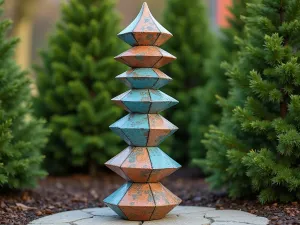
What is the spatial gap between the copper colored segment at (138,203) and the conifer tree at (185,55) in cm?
564

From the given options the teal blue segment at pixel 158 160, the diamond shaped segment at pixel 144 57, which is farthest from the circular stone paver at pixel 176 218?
the diamond shaped segment at pixel 144 57

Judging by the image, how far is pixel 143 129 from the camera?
5.09 metres

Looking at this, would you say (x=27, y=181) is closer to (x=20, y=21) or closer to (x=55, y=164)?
(x=55, y=164)

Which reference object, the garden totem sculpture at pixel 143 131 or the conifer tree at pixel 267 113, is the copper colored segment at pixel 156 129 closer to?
the garden totem sculpture at pixel 143 131

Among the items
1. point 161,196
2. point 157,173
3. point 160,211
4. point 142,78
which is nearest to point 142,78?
point 142,78

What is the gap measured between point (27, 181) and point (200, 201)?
2.08 m

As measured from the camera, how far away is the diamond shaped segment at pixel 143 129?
5105 millimetres

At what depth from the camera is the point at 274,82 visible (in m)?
5.79

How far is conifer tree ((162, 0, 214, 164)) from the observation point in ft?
35.5

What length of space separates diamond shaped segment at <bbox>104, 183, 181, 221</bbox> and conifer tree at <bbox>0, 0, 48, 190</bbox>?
1487mm

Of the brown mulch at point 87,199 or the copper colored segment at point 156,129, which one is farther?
the brown mulch at point 87,199

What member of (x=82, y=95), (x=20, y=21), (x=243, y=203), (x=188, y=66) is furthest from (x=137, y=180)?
Answer: (x=20, y=21)

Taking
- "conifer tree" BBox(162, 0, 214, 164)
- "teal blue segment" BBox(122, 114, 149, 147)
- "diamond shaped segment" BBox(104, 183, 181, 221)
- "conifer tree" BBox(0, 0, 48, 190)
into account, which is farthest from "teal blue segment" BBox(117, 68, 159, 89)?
"conifer tree" BBox(162, 0, 214, 164)

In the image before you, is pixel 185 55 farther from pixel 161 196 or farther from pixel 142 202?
pixel 142 202
